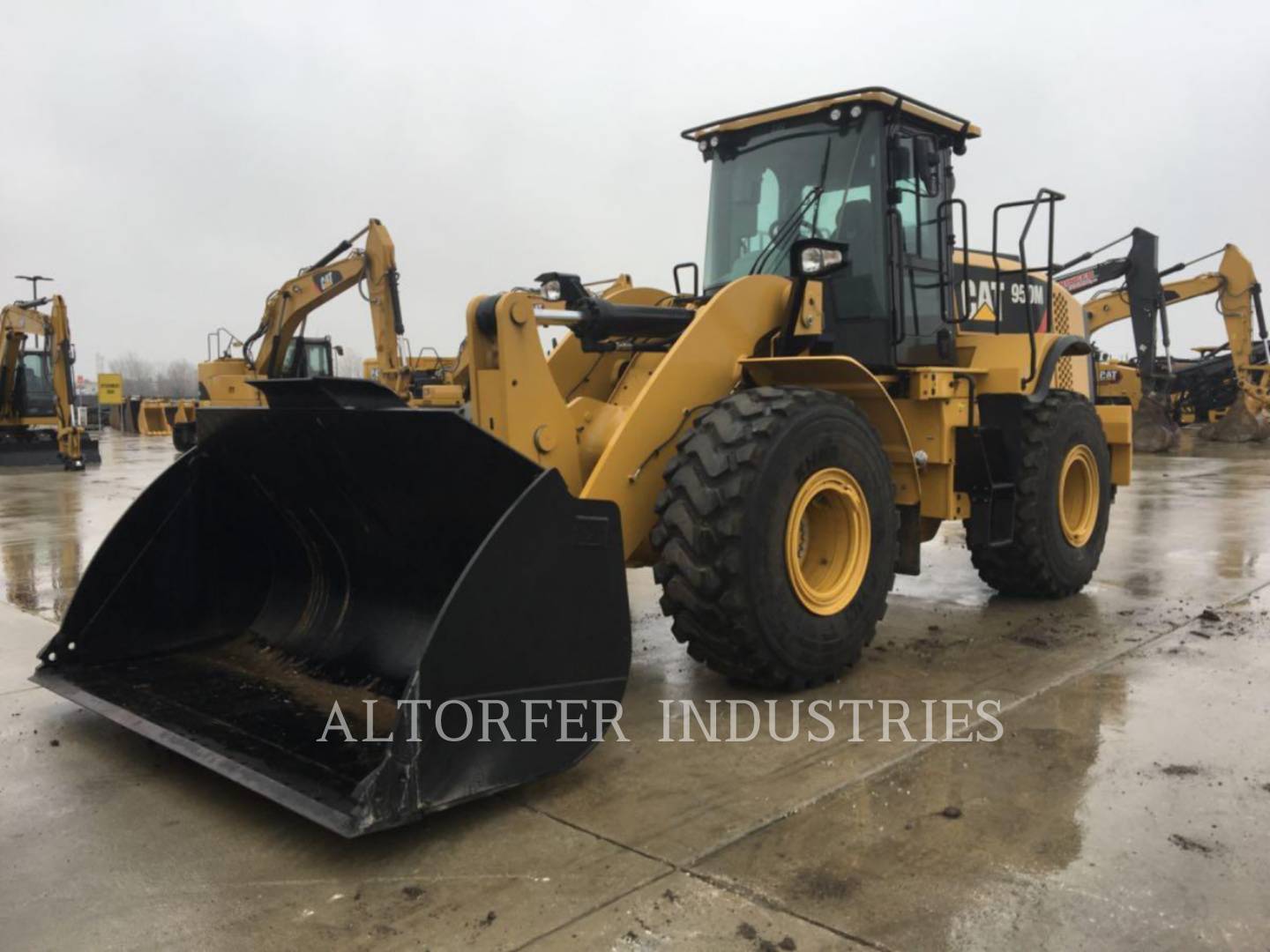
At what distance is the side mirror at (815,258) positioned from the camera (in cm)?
466

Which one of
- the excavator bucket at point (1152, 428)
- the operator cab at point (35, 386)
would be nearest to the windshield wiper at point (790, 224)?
the excavator bucket at point (1152, 428)

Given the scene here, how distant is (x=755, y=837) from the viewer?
3.10 metres

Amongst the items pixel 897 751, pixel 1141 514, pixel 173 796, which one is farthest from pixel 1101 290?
pixel 173 796

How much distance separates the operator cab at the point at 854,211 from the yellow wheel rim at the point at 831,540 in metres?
0.77

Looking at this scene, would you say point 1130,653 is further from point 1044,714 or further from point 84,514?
point 84,514

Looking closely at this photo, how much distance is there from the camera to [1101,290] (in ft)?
69.4

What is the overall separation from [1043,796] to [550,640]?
164cm

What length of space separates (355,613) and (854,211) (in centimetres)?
307

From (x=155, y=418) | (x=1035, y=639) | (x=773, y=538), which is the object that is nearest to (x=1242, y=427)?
(x=1035, y=639)

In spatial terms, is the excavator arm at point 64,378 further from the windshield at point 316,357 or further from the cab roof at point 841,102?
the cab roof at point 841,102

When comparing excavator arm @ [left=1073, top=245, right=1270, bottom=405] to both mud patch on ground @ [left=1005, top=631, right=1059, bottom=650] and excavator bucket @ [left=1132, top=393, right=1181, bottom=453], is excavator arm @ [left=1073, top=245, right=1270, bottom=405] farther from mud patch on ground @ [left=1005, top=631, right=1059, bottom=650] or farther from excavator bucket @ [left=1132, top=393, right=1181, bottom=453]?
mud patch on ground @ [left=1005, top=631, right=1059, bottom=650]

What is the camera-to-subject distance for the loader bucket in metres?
38.2

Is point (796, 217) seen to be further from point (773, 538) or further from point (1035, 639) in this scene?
point (1035, 639)

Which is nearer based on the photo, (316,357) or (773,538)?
(773,538)
